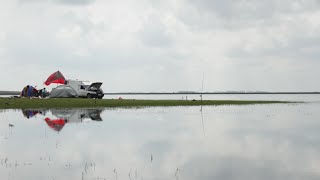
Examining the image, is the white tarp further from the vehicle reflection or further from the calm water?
the calm water

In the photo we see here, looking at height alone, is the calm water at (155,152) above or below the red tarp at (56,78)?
below

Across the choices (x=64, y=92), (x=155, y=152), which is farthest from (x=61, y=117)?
(x=64, y=92)

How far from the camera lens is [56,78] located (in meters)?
79.5

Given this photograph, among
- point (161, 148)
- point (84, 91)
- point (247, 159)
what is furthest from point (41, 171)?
point (84, 91)

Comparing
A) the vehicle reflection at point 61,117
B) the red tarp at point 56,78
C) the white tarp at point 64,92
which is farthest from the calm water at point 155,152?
the red tarp at point 56,78

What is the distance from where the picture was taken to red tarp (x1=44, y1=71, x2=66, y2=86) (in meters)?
78.9

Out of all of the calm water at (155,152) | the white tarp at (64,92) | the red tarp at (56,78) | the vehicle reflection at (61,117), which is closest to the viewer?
the calm water at (155,152)

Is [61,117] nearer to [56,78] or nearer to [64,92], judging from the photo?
[64,92]

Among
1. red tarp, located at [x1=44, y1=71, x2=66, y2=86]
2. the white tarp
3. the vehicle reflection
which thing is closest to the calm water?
the vehicle reflection

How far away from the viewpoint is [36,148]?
72.5 feet

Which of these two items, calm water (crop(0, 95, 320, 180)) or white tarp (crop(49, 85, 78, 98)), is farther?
white tarp (crop(49, 85, 78, 98))

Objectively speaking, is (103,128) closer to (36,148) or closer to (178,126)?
(178,126)

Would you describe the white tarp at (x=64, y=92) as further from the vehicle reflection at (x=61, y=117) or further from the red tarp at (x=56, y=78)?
the vehicle reflection at (x=61, y=117)

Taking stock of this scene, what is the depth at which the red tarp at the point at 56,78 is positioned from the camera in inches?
3105
